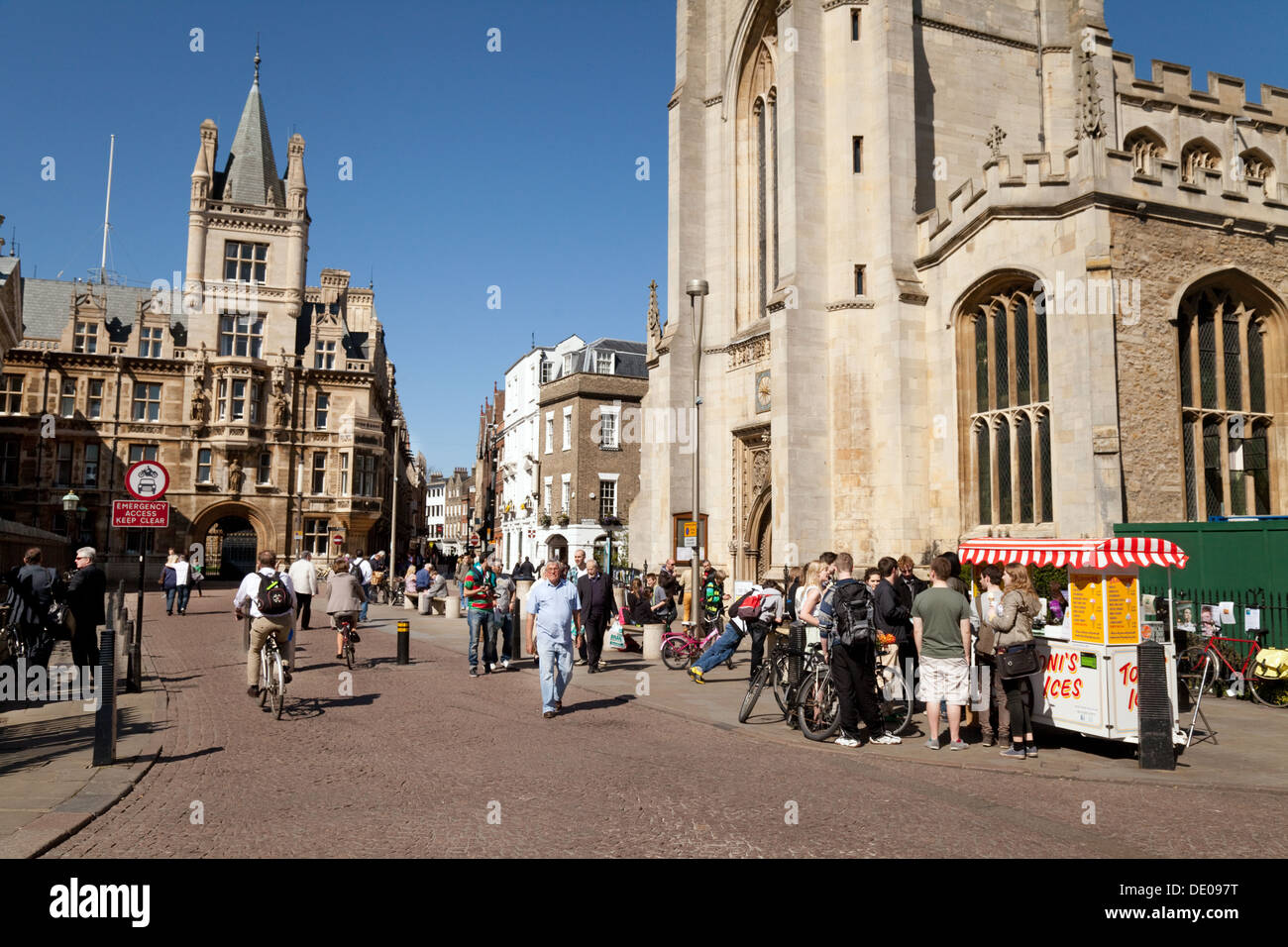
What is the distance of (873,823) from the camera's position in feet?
20.7

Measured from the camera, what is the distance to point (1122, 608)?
8.89 metres

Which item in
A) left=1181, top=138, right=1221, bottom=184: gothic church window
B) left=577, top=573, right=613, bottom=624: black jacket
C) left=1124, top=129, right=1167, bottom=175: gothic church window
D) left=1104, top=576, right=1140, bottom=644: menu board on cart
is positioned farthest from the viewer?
left=1181, top=138, right=1221, bottom=184: gothic church window

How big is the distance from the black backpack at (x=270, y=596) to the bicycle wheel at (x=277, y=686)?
1.87 ft

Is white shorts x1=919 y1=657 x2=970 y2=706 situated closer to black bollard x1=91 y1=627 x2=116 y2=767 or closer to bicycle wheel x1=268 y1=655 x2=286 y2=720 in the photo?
bicycle wheel x1=268 y1=655 x2=286 y2=720

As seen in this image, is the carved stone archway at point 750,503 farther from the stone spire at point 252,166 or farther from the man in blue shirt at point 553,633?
the stone spire at point 252,166

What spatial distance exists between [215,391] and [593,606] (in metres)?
40.5

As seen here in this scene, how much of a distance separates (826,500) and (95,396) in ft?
138

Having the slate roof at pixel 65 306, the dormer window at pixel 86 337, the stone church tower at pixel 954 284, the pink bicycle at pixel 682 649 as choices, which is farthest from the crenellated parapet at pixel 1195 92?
the dormer window at pixel 86 337

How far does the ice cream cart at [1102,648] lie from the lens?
8.66 meters

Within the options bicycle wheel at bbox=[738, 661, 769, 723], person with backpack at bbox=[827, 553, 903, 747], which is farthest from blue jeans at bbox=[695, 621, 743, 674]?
person with backpack at bbox=[827, 553, 903, 747]

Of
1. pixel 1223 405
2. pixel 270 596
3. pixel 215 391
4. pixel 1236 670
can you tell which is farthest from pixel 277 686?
pixel 215 391

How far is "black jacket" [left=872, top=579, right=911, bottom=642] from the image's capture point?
10.0 m

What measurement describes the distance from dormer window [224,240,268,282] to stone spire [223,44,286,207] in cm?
257
